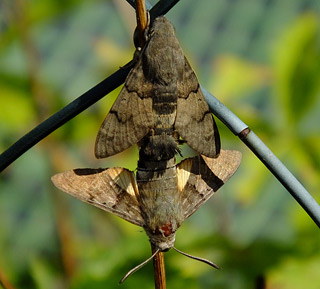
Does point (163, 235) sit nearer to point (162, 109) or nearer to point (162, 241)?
point (162, 241)

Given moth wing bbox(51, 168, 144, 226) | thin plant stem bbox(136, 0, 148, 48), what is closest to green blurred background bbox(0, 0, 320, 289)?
moth wing bbox(51, 168, 144, 226)

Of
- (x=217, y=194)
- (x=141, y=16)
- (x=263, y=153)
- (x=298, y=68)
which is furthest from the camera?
(x=217, y=194)

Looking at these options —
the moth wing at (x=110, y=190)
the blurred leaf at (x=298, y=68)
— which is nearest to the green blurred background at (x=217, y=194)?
the blurred leaf at (x=298, y=68)

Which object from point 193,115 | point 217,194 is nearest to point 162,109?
point 193,115

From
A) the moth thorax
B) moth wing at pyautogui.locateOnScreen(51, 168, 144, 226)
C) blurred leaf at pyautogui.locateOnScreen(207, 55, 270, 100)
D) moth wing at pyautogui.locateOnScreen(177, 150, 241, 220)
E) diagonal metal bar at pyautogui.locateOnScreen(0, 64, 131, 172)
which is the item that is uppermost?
diagonal metal bar at pyautogui.locateOnScreen(0, 64, 131, 172)

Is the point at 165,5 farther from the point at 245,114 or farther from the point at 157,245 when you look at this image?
the point at 245,114

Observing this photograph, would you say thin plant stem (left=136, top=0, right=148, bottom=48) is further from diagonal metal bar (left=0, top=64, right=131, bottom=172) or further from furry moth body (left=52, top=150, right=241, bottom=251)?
furry moth body (left=52, top=150, right=241, bottom=251)

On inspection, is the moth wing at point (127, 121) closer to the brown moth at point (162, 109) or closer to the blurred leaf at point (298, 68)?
the brown moth at point (162, 109)
